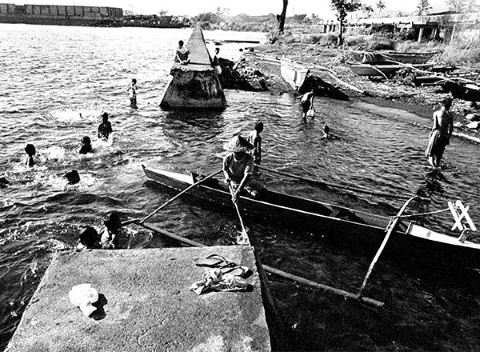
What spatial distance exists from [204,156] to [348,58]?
27.0m

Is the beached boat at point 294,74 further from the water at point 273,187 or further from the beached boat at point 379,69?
the beached boat at point 379,69

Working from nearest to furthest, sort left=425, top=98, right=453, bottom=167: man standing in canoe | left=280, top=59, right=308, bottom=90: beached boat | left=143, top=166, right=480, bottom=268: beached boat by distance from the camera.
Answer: left=143, top=166, right=480, bottom=268: beached boat → left=425, top=98, right=453, bottom=167: man standing in canoe → left=280, top=59, right=308, bottom=90: beached boat

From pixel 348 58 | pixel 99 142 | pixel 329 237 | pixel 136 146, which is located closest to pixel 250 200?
pixel 329 237

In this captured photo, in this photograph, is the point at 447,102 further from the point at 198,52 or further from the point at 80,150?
the point at 198,52

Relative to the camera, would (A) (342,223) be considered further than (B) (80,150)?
No

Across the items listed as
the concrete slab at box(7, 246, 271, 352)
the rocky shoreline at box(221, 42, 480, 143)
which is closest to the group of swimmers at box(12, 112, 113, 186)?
the concrete slab at box(7, 246, 271, 352)

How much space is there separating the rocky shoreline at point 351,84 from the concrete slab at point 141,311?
1767cm

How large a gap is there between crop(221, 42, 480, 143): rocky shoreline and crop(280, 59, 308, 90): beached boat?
1.81ft

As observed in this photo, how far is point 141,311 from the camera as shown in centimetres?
404

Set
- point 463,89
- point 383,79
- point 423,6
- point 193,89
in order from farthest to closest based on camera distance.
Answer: point 423,6 → point 383,79 → point 463,89 → point 193,89

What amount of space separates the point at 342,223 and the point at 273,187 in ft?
12.9

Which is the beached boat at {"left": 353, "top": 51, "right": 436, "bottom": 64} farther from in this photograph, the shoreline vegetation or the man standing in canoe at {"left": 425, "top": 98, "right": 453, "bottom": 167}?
the man standing in canoe at {"left": 425, "top": 98, "right": 453, "bottom": 167}

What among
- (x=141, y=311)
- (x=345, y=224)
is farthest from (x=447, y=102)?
(x=141, y=311)

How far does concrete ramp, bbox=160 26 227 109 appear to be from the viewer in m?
21.1
